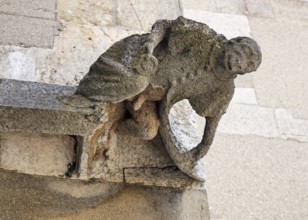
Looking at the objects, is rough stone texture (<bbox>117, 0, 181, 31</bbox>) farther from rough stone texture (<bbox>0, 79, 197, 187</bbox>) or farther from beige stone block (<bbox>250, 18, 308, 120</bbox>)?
beige stone block (<bbox>250, 18, 308, 120</bbox>)

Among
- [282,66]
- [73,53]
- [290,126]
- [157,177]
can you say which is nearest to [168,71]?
[157,177]

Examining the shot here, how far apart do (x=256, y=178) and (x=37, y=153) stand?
198cm

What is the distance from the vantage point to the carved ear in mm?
1670

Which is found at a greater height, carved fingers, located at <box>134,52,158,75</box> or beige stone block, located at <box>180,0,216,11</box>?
carved fingers, located at <box>134,52,158,75</box>

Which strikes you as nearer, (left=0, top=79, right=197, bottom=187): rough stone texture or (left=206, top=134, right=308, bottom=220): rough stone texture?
(left=0, top=79, right=197, bottom=187): rough stone texture

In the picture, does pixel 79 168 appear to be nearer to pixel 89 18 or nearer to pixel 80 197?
pixel 80 197

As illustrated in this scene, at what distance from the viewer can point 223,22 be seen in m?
4.54

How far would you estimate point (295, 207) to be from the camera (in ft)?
11.4

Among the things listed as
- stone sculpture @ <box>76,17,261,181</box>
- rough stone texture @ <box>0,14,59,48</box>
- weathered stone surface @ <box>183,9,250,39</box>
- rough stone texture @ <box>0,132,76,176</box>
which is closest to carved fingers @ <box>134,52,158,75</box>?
stone sculpture @ <box>76,17,261,181</box>

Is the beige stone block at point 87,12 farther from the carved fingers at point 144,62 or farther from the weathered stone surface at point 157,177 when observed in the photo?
the carved fingers at point 144,62

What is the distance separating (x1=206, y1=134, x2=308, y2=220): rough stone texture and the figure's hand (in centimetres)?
179

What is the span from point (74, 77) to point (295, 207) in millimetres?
1738

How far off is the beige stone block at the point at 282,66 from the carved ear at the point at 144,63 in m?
2.49

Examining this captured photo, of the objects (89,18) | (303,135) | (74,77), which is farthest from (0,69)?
(303,135)
